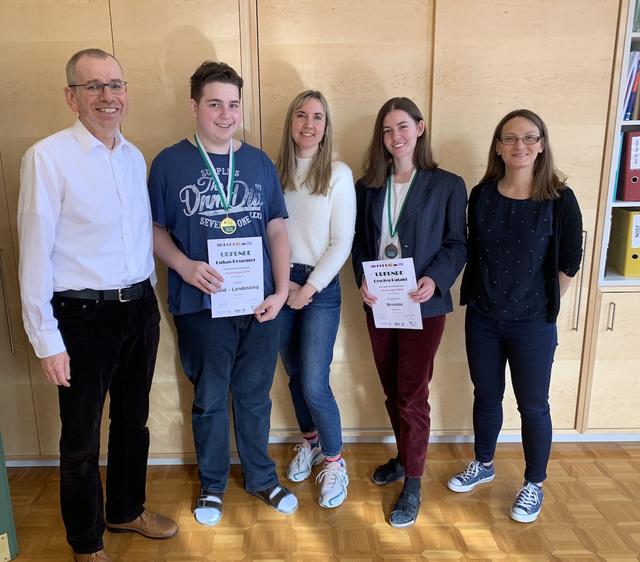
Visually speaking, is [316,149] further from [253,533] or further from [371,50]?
[253,533]

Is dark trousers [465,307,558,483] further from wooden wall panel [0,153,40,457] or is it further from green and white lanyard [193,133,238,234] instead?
wooden wall panel [0,153,40,457]

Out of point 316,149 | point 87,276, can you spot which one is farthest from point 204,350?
point 316,149

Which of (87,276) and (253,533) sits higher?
(87,276)

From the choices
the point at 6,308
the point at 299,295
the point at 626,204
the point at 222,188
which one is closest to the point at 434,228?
the point at 299,295

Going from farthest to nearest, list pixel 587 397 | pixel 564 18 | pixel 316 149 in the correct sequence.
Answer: pixel 587 397
pixel 564 18
pixel 316 149

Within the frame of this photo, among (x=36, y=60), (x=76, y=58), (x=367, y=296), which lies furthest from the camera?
(x=36, y=60)

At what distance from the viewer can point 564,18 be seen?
2338 mm

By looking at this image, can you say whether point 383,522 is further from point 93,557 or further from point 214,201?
point 214,201

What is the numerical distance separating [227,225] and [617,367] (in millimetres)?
2013

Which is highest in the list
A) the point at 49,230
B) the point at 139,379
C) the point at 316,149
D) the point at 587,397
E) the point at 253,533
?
the point at 316,149

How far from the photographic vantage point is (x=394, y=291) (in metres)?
2.12

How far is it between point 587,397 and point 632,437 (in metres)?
0.36

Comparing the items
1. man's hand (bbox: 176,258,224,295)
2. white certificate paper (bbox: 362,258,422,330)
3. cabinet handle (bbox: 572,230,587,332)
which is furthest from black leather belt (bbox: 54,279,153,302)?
cabinet handle (bbox: 572,230,587,332)

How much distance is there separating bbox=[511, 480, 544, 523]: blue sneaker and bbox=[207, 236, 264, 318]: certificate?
1.35 metres
